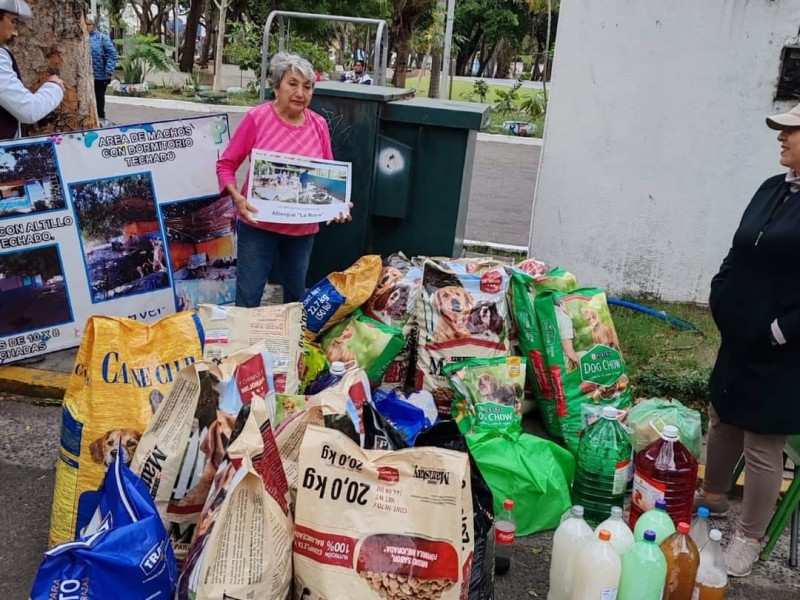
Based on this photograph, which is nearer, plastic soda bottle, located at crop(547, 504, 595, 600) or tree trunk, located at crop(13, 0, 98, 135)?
plastic soda bottle, located at crop(547, 504, 595, 600)

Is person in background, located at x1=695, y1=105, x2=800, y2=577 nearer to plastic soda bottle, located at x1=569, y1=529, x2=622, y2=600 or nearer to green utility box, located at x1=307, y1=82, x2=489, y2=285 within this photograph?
plastic soda bottle, located at x1=569, y1=529, x2=622, y2=600

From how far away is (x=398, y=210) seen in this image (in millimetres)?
5121

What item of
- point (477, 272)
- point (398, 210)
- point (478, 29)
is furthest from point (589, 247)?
point (478, 29)

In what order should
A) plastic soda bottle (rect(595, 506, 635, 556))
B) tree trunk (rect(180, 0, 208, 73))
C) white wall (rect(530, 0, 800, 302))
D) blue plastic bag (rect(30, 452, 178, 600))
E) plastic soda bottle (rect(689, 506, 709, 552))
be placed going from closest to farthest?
blue plastic bag (rect(30, 452, 178, 600)), plastic soda bottle (rect(595, 506, 635, 556)), plastic soda bottle (rect(689, 506, 709, 552)), white wall (rect(530, 0, 800, 302)), tree trunk (rect(180, 0, 208, 73))

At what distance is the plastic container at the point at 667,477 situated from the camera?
122 inches

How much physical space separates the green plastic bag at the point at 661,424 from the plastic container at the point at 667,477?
0.25 metres

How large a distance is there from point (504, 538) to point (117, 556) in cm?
142

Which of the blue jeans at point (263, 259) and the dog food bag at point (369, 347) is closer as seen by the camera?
the dog food bag at point (369, 347)

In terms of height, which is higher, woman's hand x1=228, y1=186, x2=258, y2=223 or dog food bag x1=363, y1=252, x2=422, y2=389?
woman's hand x1=228, y1=186, x2=258, y2=223

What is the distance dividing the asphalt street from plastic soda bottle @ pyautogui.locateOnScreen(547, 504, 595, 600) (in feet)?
17.9

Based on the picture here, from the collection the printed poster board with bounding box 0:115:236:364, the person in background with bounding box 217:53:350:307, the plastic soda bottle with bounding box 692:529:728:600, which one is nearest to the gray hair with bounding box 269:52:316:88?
the person in background with bounding box 217:53:350:307

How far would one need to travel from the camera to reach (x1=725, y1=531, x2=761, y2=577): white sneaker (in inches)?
125

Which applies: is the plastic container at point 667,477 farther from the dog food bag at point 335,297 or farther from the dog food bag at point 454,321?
the dog food bag at point 335,297

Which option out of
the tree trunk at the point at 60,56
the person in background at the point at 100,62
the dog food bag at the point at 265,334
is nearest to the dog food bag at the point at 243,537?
the dog food bag at the point at 265,334
